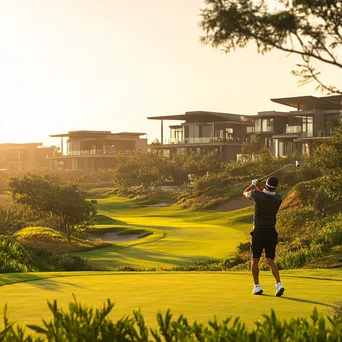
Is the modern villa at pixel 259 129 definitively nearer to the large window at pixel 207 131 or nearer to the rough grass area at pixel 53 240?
the large window at pixel 207 131

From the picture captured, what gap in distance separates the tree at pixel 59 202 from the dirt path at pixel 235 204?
2469 cm

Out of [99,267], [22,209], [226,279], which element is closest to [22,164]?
[22,209]

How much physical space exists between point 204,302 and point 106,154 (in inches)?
4853

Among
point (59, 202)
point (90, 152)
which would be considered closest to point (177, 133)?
point (90, 152)

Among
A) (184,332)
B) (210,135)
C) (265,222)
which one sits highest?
(210,135)

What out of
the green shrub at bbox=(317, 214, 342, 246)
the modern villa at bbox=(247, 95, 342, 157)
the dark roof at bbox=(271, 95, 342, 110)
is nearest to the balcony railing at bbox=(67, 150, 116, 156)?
the modern villa at bbox=(247, 95, 342, 157)

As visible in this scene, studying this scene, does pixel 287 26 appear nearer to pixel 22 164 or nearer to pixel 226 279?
pixel 226 279

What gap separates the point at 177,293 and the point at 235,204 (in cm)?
5426

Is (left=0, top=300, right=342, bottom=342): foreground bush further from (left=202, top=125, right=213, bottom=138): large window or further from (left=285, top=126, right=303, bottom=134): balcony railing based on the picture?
(left=202, top=125, right=213, bottom=138): large window

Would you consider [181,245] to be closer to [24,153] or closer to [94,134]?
[94,134]

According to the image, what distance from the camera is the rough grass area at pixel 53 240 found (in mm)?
35178

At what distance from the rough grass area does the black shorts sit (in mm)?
22891

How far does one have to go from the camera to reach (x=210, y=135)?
11462 cm

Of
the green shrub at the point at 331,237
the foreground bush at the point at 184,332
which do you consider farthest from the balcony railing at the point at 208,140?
the foreground bush at the point at 184,332
